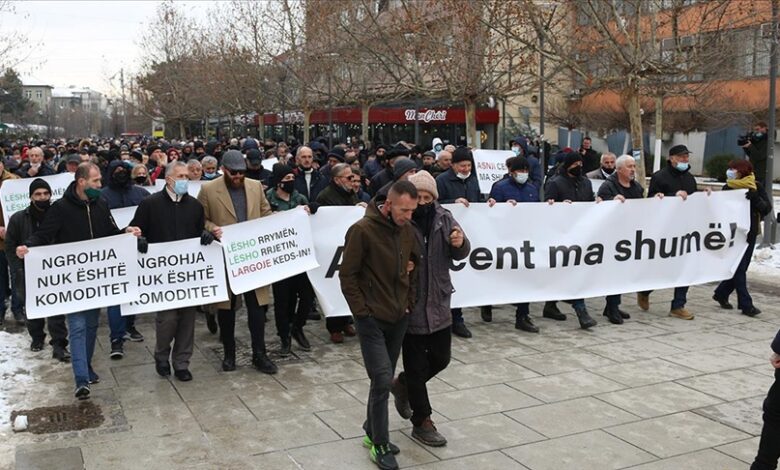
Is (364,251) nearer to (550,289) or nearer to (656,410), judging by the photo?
(656,410)

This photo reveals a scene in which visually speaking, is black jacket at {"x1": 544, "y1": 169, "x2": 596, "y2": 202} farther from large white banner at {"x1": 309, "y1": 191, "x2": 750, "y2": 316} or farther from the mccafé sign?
the mccafé sign

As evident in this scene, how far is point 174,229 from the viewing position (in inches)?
289

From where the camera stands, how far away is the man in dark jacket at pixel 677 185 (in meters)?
9.73

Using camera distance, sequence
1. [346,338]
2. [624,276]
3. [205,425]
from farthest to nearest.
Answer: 1. [624,276]
2. [346,338]
3. [205,425]

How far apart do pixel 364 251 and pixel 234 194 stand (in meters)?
2.73

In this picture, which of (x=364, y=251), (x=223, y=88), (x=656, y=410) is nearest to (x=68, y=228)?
(x=364, y=251)

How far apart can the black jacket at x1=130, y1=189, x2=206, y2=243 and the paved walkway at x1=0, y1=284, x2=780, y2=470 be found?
127cm

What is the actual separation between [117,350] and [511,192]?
444 cm

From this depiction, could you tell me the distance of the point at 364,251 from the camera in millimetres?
5359

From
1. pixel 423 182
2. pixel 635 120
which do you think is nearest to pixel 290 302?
pixel 423 182

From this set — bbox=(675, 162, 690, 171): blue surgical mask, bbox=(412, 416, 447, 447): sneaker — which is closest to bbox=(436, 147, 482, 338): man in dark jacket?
bbox=(675, 162, 690, 171): blue surgical mask

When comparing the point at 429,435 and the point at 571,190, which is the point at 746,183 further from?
the point at 429,435

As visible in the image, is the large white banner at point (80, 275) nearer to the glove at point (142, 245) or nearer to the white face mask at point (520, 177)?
the glove at point (142, 245)

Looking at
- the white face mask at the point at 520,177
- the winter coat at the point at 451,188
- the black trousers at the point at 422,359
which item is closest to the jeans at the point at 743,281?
the white face mask at the point at 520,177
